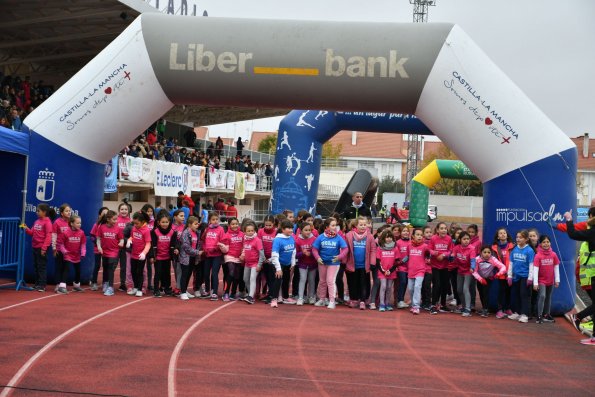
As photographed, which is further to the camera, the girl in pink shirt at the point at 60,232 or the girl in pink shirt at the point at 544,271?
the girl in pink shirt at the point at 60,232

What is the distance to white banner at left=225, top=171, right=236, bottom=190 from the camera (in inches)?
1172

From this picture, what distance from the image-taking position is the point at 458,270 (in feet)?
37.6

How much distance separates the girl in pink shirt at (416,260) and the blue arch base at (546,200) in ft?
4.21

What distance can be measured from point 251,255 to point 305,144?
469 cm

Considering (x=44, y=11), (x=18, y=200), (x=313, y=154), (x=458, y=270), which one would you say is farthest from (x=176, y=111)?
(x=458, y=270)

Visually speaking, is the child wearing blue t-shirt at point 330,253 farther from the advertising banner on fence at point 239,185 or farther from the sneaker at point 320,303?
the advertising banner on fence at point 239,185

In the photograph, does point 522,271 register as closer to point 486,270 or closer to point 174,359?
point 486,270

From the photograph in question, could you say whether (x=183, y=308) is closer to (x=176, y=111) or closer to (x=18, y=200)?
(x=18, y=200)

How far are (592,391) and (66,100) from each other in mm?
8786

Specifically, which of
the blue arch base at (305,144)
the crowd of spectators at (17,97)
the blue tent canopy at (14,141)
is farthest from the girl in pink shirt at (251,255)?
the crowd of spectators at (17,97)

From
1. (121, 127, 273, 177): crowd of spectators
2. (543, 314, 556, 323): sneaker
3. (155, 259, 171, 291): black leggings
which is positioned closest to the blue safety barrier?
(155, 259, 171, 291): black leggings

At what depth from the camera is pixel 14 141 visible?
11148 mm

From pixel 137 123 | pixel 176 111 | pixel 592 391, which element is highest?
pixel 176 111

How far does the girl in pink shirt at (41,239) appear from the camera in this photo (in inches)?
441
